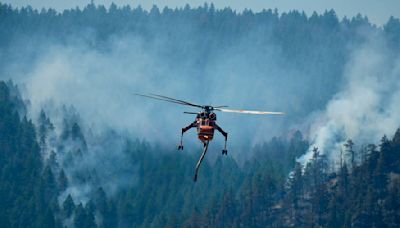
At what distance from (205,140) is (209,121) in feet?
3.70

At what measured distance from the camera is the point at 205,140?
2343 inches

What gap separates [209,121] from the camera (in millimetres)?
59906
